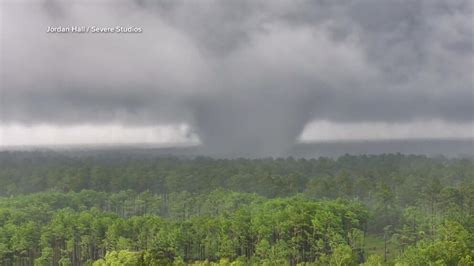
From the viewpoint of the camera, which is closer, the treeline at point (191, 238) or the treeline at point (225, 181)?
the treeline at point (191, 238)

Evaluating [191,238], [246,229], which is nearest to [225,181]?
[246,229]

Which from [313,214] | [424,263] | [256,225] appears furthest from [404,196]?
[424,263]

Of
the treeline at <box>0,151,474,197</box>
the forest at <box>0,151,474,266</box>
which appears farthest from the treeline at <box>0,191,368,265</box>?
the treeline at <box>0,151,474,197</box>

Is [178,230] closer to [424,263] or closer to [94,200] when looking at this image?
[424,263]

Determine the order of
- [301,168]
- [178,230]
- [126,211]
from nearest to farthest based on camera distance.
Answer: [178,230]
[126,211]
[301,168]

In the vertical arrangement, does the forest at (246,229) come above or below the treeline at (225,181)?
below

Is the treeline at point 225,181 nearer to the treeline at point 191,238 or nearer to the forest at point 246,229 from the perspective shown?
the forest at point 246,229

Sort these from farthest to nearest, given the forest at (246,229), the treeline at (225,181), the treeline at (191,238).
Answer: the treeline at (225,181) → the treeline at (191,238) → the forest at (246,229)

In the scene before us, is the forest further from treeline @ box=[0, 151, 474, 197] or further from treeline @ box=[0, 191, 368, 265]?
treeline @ box=[0, 151, 474, 197]

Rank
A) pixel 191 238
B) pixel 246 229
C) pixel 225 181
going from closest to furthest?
pixel 191 238
pixel 246 229
pixel 225 181

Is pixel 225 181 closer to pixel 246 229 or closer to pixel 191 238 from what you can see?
pixel 246 229

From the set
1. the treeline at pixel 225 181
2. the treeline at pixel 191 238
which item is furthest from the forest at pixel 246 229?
the treeline at pixel 225 181
